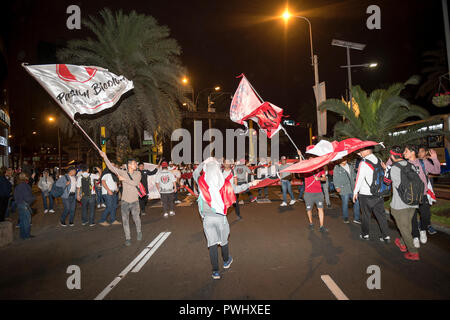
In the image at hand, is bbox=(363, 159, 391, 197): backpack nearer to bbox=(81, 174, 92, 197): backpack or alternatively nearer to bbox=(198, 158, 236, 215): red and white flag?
bbox=(198, 158, 236, 215): red and white flag

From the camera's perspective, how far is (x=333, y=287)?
14.8 ft

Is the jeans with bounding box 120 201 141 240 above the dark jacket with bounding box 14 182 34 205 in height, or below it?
below

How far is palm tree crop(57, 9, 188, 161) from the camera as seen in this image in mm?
15438

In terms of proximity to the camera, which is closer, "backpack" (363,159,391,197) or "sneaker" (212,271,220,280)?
"sneaker" (212,271,220,280)

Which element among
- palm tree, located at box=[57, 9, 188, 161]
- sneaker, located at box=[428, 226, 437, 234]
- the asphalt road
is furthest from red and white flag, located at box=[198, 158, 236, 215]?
palm tree, located at box=[57, 9, 188, 161]

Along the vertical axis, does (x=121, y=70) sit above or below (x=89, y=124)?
above

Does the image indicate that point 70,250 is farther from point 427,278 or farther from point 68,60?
point 68,60

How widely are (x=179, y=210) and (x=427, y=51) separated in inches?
1006

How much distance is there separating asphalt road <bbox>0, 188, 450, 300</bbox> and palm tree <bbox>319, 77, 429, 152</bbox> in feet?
18.0

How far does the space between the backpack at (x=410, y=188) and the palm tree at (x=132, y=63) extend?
12584 millimetres

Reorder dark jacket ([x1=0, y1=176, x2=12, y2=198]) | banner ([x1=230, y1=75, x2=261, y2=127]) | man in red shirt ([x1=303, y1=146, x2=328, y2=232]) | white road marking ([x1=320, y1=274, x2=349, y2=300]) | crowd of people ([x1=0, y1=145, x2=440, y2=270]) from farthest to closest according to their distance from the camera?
dark jacket ([x1=0, y1=176, x2=12, y2=198])
man in red shirt ([x1=303, y1=146, x2=328, y2=232])
banner ([x1=230, y1=75, x2=261, y2=127])
crowd of people ([x1=0, y1=145, x2=440, y2=270])
white road marking ([x1=320, y1=274, x2=349, y2=300])

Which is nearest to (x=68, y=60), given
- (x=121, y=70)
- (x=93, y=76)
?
(x=121, y=70)
